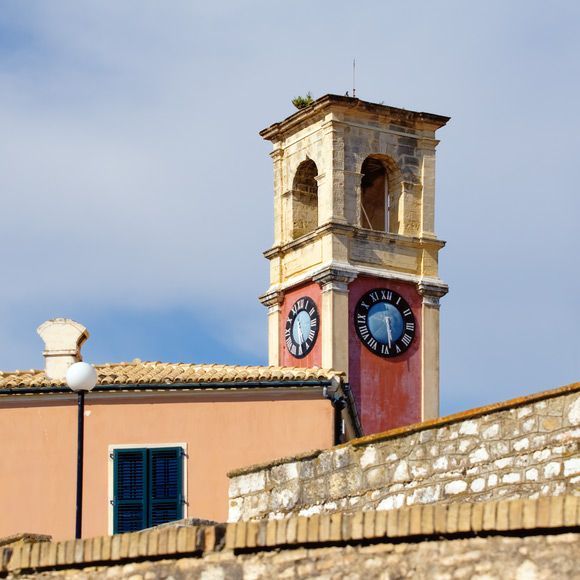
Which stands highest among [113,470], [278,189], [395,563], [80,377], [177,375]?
[278,189]

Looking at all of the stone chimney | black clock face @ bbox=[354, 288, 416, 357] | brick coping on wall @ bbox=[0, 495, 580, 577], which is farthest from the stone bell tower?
brick coping on wall @ bbox=[0, 495, 580, 577]

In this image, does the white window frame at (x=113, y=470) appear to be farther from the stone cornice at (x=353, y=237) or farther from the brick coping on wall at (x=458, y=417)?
the stone cornice at (x=353, y=237)

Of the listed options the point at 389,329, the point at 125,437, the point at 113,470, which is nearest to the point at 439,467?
the point at 113,470

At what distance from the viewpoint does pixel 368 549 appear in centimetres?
1344

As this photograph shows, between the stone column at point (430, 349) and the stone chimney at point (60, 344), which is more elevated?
the stone column at point (430, 349)

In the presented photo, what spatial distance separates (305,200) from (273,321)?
3.57m

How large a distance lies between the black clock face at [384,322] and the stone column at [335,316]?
1.57ft

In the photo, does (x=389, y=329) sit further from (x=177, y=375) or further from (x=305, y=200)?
(x=177, y=375)

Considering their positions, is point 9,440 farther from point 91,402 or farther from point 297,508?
point 297,508

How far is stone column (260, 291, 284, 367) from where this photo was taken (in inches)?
2175

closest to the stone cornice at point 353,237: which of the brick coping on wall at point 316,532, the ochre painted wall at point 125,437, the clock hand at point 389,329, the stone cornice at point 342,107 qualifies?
the clock hand at point 389,329

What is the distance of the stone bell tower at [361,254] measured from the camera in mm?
53219

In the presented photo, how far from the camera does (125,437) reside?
29.9 meters

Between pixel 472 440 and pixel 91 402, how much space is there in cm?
1312
